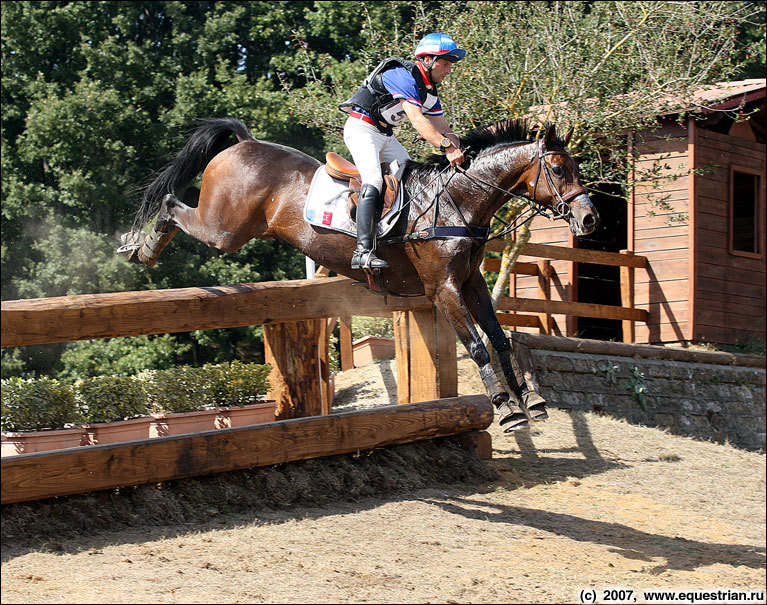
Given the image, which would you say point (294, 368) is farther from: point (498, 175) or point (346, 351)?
point (346, 351)

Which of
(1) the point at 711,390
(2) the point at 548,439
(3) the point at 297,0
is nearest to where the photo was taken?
(2) the point at 548,439

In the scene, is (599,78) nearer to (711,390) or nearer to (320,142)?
(711,390)

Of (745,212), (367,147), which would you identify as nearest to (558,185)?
(367,147)

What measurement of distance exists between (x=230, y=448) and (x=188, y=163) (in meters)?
2.51

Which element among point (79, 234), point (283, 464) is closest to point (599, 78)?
point (283, 464)

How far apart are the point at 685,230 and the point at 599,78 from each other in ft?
13.0

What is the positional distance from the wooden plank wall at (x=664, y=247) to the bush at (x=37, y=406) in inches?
399

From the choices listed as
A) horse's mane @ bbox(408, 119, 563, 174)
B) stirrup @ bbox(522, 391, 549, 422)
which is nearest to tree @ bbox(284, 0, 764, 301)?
horse's mane @ bbox(408, 119, 563, 174)

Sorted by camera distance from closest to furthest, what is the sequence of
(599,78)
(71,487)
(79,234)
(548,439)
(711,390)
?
(71,487)
(548,439)
(599,78)
(711,390)
(79,234)

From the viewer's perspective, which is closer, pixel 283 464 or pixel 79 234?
pixel 283 464

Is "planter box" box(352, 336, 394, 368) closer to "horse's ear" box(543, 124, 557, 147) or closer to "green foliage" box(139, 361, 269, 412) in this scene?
"green foliage" box(139, 361, 269, 412)

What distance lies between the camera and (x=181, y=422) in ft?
26.5

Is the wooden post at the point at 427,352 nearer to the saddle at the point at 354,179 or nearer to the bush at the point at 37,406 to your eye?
the saddle at the point at 354,179

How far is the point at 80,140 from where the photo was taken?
59.0 feet
